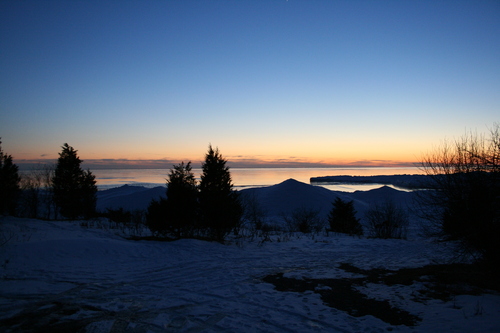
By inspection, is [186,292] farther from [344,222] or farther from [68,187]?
[68,187]

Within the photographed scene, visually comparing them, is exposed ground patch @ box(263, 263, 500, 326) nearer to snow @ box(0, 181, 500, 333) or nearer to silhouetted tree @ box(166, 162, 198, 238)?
snow @ box(0, 181, 500, 333)

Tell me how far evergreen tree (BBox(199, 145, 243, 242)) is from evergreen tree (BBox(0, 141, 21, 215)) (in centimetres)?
2361

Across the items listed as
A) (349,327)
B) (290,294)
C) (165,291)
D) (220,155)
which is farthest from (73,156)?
(349,327)

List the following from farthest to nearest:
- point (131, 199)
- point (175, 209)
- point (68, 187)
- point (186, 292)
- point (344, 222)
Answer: point (131, 199)
point (68, 187)
point (344, 222)
point (175, 209)
point (186, 292)

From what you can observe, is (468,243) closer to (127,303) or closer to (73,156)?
(127,303)

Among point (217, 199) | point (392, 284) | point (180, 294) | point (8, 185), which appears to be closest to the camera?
point (180, 294)

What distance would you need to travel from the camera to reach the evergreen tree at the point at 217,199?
53.5ft

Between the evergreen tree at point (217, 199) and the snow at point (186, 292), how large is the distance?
311cm

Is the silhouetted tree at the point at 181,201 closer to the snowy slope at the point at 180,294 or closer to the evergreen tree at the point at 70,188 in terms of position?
the snowy slope at the point at 180,294

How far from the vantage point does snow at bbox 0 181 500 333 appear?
5.32 m

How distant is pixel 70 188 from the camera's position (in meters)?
31.8

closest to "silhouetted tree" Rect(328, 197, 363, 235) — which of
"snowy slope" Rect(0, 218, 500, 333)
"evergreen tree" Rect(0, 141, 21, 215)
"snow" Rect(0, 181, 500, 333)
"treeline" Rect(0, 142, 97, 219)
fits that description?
"snow" Rect(0, 181, 500, 333)

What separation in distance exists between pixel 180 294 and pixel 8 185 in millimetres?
31458

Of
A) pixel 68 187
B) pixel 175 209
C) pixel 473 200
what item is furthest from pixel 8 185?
pixel 473 200
